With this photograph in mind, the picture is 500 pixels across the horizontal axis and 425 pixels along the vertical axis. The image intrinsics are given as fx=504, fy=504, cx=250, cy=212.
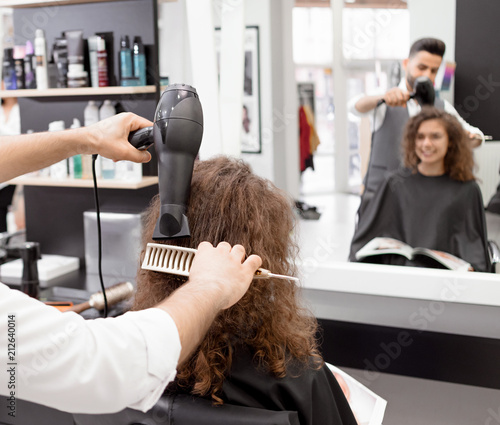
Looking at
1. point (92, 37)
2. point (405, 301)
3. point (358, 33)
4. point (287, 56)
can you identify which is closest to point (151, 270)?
point (405, 301)

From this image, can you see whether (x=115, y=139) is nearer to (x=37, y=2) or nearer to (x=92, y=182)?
(x=92, y=182)

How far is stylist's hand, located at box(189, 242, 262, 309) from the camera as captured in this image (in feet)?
2.78

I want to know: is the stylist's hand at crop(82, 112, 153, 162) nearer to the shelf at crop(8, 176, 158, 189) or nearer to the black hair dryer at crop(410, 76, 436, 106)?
the shelf at crop(8, 176, 158, 189)

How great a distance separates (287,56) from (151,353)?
3404 mm

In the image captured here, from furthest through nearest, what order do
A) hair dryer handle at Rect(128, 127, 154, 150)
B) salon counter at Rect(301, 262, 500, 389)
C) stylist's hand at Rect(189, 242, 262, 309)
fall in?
salon counter at Rect(301, 262, 500, 389) → hair dryer handle at Rect(128, 127, 154, 150) → stylist's hand at Rect(189, 242, 262, 309)

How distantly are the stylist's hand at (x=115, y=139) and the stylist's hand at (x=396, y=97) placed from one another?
170 cm

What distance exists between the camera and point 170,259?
103 centimetres

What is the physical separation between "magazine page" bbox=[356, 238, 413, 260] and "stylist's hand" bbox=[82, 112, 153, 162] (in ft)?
4.82

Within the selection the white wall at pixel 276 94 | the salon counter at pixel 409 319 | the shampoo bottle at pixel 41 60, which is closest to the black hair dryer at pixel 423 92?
the salon counter at pixel 409 319

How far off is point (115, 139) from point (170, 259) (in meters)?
0.37

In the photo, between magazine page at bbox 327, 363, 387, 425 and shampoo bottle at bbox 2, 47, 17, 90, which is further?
shampoo bottle at bbox 2, 47, 17, 90

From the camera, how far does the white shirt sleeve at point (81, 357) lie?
68 centimetres

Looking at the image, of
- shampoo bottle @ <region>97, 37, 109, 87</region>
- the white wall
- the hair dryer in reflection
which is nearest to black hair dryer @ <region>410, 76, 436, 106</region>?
the hair dryer in reflection

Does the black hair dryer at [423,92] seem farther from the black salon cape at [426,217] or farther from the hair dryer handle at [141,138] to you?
the hair dryer handle at [141,138]
